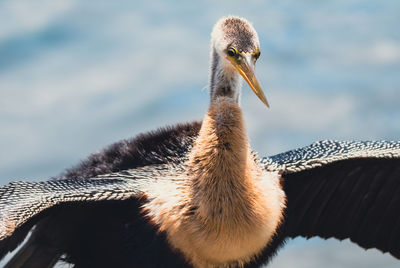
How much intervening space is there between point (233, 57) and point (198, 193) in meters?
1.22

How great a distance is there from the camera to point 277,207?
6754mm

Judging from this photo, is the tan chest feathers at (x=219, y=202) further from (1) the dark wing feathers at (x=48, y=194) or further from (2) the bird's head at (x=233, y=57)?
(1) the dark wing feathers at (x=48, y=194)

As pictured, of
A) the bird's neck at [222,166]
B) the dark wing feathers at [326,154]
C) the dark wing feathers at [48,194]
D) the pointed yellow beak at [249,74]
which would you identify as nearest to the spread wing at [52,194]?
the dark wing feathers at [48,194]

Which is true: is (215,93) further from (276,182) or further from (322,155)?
(322,155)

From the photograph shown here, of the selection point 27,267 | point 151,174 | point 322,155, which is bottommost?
point 27,267

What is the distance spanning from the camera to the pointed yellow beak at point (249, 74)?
6.23 meters

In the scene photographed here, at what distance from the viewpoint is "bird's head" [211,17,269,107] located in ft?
20.7

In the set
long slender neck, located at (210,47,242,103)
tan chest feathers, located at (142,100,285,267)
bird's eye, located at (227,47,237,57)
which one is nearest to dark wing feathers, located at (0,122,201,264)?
tan chest feathers, located at (142,100,285,267)

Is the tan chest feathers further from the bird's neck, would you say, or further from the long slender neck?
the long slender neck

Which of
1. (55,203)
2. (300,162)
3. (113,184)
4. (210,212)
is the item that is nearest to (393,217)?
Result: (300,162)

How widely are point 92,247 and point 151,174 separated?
888mm

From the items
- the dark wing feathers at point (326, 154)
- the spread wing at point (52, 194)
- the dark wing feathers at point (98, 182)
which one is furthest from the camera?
the dark wing feathers at point (326, 154)

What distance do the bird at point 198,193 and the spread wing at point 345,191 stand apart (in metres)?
0.01

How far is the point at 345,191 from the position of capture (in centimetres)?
780
